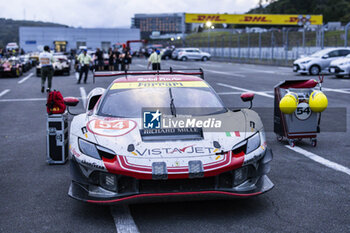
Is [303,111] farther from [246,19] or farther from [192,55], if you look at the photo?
[246,19]

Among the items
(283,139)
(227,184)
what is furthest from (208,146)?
(283,139)

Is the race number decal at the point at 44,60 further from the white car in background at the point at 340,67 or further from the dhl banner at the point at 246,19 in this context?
the dhl banner at the point at 246,19

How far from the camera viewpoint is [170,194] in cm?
423

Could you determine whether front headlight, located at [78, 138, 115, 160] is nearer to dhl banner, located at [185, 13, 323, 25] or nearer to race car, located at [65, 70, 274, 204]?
race car, located at [65, 70, 274, 204]

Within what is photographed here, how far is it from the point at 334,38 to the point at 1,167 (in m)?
34.1

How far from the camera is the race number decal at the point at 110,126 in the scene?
468cm

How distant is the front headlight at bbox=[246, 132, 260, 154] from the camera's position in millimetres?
4586

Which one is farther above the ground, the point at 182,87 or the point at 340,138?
the point at 182,87

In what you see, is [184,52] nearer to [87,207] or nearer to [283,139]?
[283,139]

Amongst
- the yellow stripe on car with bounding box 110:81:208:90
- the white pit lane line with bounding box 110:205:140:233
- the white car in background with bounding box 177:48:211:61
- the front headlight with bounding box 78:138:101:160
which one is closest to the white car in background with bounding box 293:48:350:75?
the yellow stripe on car with bounding box 110:81:208:90

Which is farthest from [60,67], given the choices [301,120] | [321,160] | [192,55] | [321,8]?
[321,8]

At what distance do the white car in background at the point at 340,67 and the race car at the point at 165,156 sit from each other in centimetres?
2036

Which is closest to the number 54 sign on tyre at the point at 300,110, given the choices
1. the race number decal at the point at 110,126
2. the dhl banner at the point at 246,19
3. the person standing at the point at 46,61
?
the race number decal at the point at 110,126

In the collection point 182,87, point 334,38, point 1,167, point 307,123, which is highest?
point 334,38
